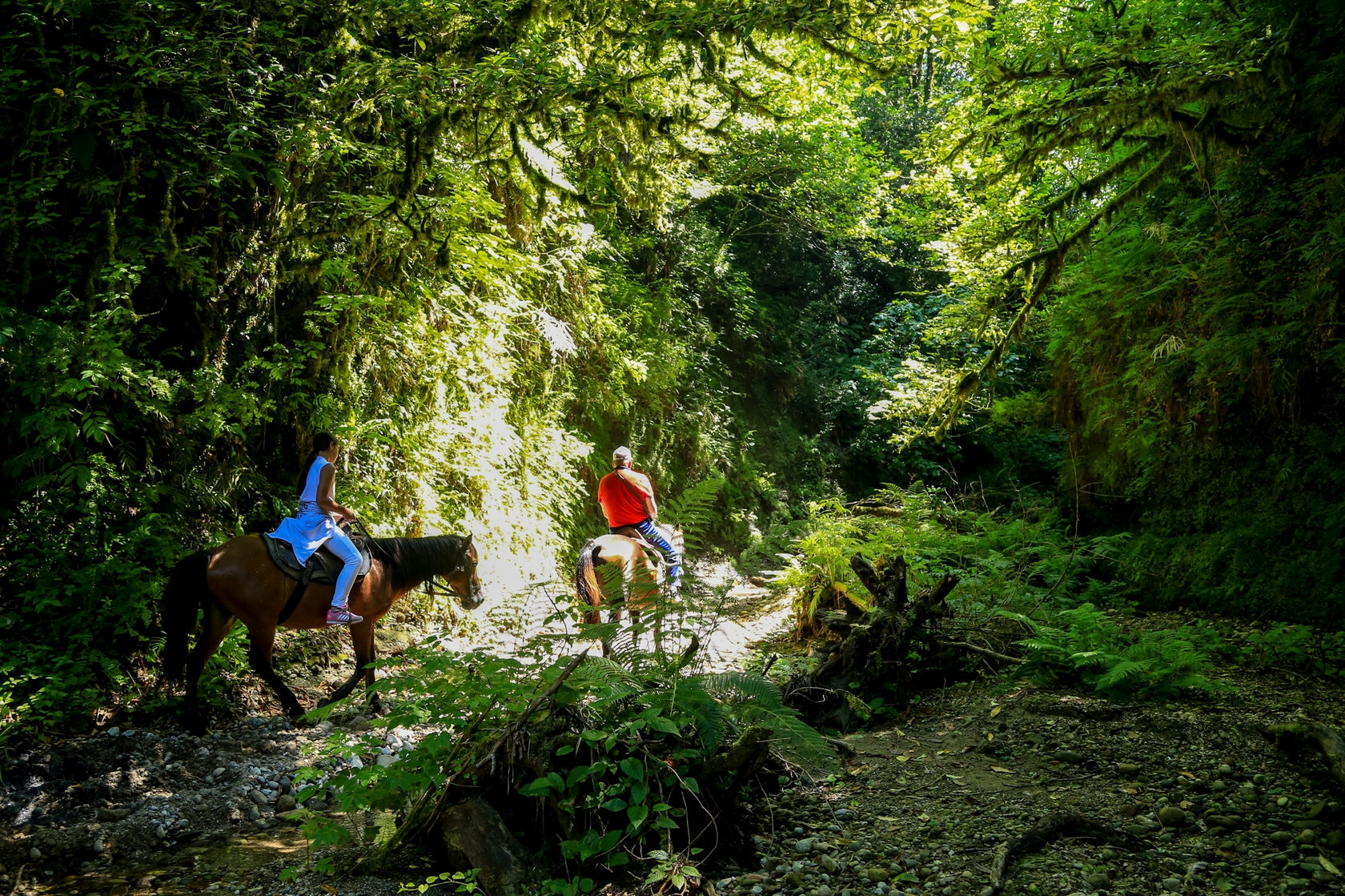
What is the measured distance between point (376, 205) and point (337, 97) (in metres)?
0.95

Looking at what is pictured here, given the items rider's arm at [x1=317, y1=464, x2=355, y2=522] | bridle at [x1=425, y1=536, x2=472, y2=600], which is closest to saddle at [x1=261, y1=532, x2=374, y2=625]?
rider's arm at [x1=317, y1=464, x2=355, y2=522]

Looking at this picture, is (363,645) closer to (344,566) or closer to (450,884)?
(344,566)

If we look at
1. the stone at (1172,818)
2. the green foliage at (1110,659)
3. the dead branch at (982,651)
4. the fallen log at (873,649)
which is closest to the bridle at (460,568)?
the fallen log at (873,649)

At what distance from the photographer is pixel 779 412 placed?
61.7ft

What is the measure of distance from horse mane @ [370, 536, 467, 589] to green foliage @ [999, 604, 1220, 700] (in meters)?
4.84

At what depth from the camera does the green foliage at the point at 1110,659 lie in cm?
447

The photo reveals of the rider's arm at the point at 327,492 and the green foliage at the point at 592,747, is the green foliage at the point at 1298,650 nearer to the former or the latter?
the green foliage at the point at 592,747

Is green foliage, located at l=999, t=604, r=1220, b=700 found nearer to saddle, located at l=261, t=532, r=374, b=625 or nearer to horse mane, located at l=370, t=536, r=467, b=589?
horse mane, located at l=370, t=536, r=467, b=589

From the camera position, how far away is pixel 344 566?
6008 millimetres

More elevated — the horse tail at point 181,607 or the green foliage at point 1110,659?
the horse tail at point 181,607

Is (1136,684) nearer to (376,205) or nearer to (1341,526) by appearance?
(1341,526)

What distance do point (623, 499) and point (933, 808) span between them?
5.09m

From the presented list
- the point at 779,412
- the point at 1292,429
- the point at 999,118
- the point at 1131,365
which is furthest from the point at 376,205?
the point at 779,412

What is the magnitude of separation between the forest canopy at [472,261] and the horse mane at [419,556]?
3.33 feet
